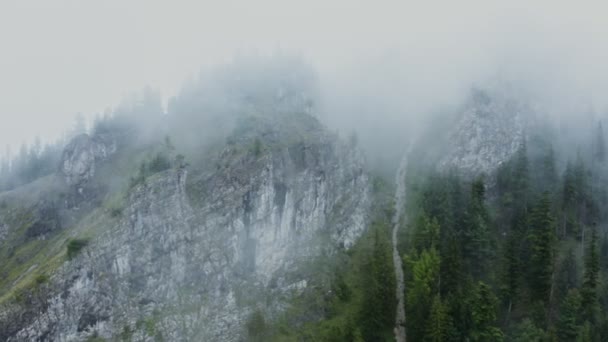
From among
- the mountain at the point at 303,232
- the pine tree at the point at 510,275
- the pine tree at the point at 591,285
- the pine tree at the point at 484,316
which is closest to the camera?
the pine tree at the point at 484,316

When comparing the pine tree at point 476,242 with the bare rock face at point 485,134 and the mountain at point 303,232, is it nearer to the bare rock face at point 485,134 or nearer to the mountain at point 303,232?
the mountain at point 303,232

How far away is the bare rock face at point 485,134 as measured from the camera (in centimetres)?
14650

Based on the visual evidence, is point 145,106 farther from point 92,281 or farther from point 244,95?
point 92,281

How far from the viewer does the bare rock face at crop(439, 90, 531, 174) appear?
481ft

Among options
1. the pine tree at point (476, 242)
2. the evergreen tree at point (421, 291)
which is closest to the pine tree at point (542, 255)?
the pine tree at point (476, 242)

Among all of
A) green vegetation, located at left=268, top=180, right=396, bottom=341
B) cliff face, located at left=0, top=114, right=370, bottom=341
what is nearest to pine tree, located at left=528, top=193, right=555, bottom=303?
green vegetation, located at left=268, top=180, right=396, bottom=341

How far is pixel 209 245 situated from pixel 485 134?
9700 centimetres

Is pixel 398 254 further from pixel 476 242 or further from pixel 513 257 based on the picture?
pixel 513 257

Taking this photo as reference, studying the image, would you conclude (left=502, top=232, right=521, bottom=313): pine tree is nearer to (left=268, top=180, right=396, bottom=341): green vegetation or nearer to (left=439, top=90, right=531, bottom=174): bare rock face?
(left=268, top=180, right=396, bottom=341): green vegetation

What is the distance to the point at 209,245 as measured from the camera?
116 m

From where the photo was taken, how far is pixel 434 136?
547 ft

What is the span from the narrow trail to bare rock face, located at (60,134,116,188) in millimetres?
96288

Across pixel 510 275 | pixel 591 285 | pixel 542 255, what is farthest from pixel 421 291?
pixel 591 285

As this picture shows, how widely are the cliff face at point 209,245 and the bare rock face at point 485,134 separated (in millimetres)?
36779
